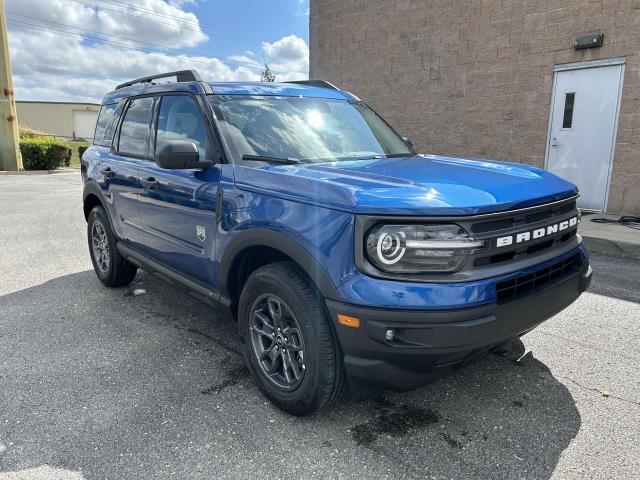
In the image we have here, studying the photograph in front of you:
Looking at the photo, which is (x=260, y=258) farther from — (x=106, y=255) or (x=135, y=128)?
(x=106, y=255)

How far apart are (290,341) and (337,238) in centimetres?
73

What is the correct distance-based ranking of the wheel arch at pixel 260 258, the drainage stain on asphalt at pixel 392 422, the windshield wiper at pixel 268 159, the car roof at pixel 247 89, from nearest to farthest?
the wheel arch at pixel 260 258 → the drainage stain on asphalt at pixel 392 422 → the windshield wiper at pixel 268 159 → the car roof at pixel 247 89

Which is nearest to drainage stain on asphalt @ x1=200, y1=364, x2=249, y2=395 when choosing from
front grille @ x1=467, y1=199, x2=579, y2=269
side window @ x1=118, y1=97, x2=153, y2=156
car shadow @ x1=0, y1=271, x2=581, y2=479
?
car shadow @ x1=0, y1=271, x2=581, y2=479

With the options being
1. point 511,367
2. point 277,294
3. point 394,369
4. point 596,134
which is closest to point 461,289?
point 394,369

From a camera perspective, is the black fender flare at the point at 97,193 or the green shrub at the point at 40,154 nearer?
the black fender flare at the point at 97,193

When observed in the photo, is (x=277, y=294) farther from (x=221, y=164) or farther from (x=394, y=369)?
(x=221, y=164)

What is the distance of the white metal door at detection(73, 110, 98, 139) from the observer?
66.1 metres

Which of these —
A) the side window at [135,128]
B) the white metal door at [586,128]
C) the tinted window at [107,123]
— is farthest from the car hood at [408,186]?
the white metal door at [586,128]

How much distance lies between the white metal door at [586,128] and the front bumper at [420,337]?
700 centimetres

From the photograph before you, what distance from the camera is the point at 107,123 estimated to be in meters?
5.04

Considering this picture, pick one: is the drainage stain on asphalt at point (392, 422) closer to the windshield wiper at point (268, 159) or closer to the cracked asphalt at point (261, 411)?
the cracked asphalt at point (261, 411)

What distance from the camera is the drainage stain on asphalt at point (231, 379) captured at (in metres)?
3.04

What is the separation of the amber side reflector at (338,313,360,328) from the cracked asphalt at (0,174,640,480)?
0.68 m

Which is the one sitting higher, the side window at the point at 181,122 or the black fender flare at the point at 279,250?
the side window at the point at 181,122
